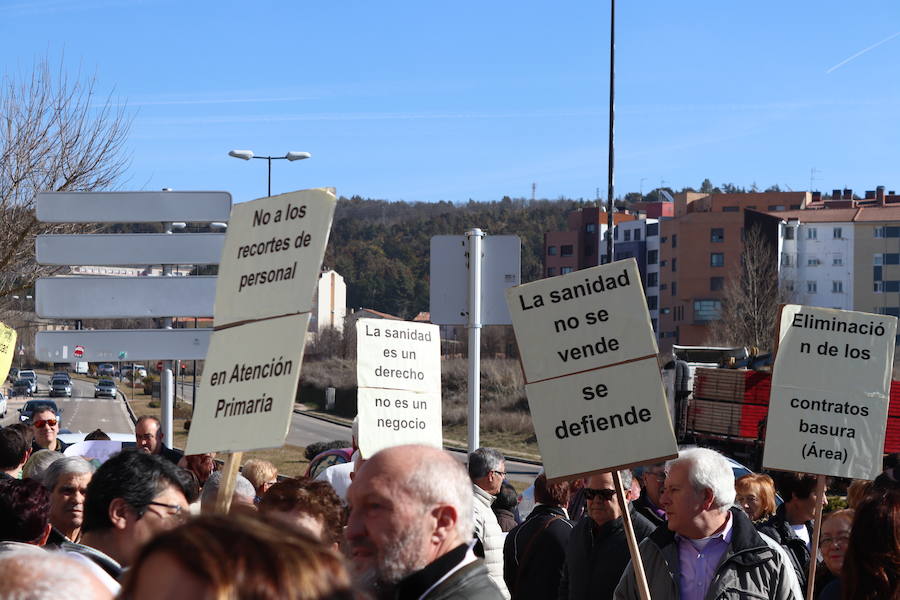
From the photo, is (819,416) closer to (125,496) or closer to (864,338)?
(864,338)

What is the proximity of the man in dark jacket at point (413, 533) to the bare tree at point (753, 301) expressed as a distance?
64290 millimetres

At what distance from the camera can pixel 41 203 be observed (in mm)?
10375

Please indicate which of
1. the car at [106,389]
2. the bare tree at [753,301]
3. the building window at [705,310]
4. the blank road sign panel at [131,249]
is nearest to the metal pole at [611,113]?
the blank road sign panel at [131,249]

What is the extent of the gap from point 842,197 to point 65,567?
129 metres

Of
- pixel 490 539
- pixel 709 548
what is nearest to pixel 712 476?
pixel 709 548

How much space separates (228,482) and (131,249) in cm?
741

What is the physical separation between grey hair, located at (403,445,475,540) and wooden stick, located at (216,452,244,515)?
59cm

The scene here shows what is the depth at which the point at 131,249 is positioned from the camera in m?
10.6

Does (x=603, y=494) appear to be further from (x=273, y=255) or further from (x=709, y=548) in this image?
(x=273, y=255)

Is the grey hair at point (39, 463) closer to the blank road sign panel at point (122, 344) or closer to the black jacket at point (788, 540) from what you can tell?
the blank road sign panel at point (122, 344)

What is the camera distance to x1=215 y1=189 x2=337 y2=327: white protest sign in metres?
3.89

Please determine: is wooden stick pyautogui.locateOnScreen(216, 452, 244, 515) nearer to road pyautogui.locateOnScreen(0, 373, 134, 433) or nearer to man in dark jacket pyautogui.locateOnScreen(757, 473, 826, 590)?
man in dark jacket pyautogui.locateOnScreen(757, 473, 826, 590)

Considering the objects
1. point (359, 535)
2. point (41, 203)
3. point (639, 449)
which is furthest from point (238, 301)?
point (41, 203)

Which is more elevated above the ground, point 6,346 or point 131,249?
point 131,249
